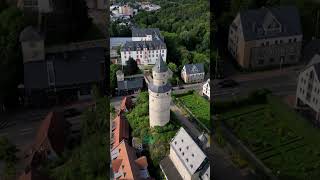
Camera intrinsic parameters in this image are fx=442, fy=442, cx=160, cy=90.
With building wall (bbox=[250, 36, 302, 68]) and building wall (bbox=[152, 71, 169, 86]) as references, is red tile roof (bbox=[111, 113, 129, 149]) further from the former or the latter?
building wall (bbox=[250, 36, 302, 68])

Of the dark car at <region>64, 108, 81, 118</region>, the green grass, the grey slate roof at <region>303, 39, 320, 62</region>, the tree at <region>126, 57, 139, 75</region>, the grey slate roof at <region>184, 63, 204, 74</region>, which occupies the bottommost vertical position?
the green grass

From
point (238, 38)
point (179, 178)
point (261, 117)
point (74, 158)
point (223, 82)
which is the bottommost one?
point (179, 178)

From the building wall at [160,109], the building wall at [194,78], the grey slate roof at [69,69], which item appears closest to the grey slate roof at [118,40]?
the building wall at [160,109]

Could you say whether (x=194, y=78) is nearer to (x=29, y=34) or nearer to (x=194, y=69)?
(x=194, y=69)

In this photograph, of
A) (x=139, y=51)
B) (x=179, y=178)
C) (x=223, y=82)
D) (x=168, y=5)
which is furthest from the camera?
(x=168, y=5)

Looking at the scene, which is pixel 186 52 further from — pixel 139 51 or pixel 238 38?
pixel 238 38

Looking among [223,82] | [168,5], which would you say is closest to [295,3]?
[223,82]

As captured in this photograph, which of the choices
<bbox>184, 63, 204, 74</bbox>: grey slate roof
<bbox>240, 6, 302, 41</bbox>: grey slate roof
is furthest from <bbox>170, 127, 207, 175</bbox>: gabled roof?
<bbox>240, 6, 302, 41</bbox>: grey slate roof
